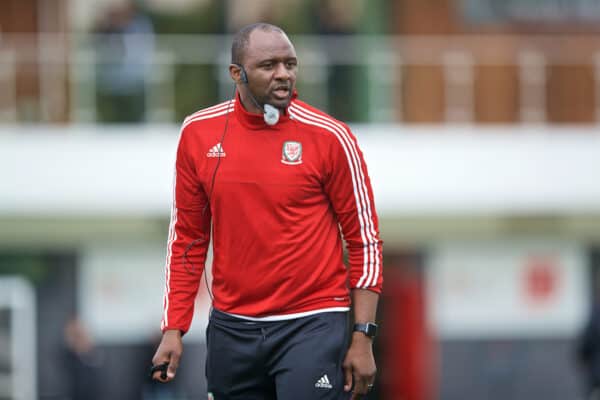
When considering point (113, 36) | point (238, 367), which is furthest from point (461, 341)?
point (238, 367)

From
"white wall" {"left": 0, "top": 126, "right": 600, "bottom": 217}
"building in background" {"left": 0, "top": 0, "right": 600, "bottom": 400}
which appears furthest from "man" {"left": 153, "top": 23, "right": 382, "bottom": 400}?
"white wall" {"left": 0, "top": 126, "right": 600, "bottom": 217}

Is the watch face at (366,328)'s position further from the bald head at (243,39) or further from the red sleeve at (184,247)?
the bald head at (243,39)

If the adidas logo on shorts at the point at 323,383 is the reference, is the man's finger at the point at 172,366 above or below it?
above

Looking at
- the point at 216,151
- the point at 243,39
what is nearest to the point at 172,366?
the point at 216,151

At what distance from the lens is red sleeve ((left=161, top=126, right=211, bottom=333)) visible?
484 centimetres

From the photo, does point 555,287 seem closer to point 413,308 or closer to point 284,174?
point 413,308

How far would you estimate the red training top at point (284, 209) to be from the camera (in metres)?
4.65

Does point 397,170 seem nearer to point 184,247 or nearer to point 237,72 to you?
point 184,247

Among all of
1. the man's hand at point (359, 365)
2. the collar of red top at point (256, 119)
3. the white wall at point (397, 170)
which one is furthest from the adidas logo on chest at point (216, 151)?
the white wall at point (397, 170)

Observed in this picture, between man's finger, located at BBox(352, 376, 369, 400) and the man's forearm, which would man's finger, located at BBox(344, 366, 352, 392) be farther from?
the man's forearm

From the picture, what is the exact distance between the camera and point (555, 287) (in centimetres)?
1689

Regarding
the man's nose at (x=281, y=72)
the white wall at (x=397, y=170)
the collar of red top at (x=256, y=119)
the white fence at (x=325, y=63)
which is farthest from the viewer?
the white wall at (x=397, y=170)

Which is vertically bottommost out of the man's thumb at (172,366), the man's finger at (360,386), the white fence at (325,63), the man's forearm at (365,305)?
the man's finger at (360,386)

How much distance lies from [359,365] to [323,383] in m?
0.16
